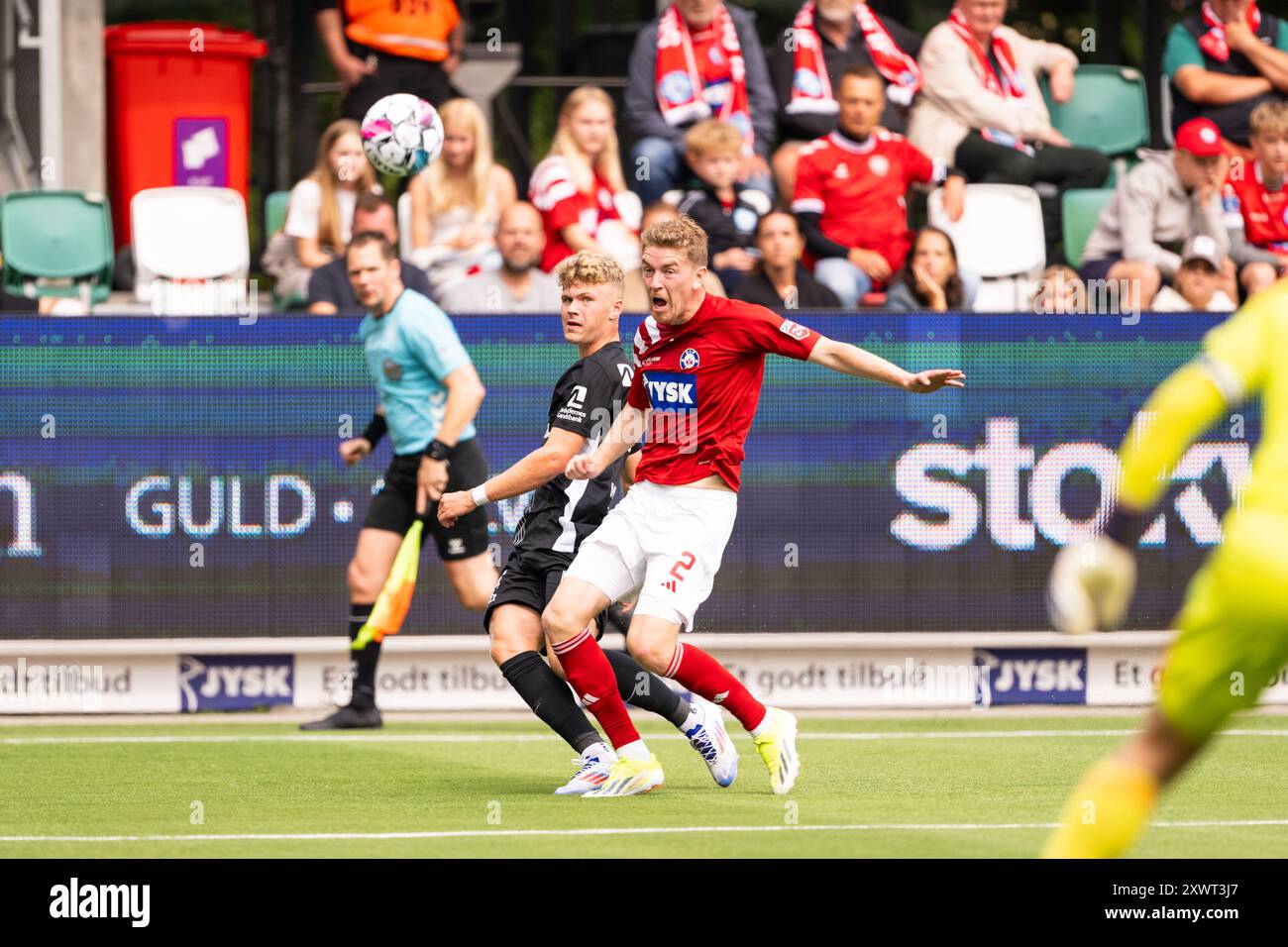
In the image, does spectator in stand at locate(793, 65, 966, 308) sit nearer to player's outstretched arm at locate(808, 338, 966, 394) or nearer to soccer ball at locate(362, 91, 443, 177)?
soccer ball at locate(362, 91, 443, 177)

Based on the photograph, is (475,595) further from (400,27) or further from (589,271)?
(400,27)

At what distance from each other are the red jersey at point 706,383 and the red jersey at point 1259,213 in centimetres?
669

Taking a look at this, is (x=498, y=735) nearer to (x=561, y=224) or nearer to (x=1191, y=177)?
(x=561, y=224)

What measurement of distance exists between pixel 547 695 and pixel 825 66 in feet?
22.9

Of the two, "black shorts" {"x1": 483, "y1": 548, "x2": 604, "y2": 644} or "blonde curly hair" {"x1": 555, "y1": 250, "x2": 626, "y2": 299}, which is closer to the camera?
"blonde curly hair" {"x1": 555, "y1": 250, "x2": 626, "y2": 299}

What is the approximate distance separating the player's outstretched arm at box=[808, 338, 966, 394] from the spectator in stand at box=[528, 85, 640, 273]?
5.29 metres

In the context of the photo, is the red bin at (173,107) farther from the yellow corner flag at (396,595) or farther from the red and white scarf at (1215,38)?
the red and white scarf at (1215,38)

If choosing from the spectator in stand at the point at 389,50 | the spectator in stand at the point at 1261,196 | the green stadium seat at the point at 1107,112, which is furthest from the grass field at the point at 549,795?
the green stadium seat at the point at 1107,112

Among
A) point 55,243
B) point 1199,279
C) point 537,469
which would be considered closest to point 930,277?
point 1199,279

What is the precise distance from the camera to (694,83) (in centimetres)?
1376

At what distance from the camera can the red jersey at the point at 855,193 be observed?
13.4 meters

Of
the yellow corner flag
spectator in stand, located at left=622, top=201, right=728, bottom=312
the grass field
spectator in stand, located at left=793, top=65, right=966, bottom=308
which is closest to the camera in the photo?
the grass field

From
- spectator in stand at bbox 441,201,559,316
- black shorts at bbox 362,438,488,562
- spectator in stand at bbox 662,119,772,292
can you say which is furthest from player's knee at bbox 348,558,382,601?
spectator in stand at bbox 662,119,772,292

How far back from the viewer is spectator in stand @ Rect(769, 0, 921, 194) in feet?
46.2
